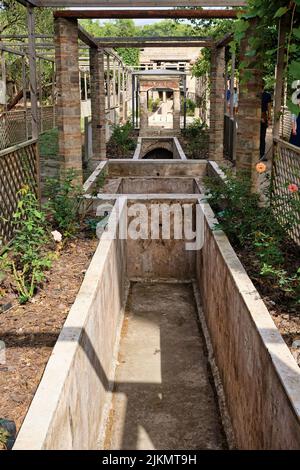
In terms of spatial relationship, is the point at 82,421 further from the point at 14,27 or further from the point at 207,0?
the point at 14,27

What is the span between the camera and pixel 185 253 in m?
8.74

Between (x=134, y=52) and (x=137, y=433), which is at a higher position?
(x=134, y=52)

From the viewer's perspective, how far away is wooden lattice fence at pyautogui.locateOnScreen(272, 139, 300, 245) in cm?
571

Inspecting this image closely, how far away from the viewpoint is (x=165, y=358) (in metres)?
6.27

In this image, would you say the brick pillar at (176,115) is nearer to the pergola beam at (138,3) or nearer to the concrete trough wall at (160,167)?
the concrete trough wall at (160,167)

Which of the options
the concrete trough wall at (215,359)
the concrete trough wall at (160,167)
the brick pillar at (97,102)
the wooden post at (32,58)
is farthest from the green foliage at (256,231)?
the brick pillar at (97,102)

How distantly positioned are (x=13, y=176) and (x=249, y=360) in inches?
156

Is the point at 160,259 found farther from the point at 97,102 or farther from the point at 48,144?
the point at 48,144

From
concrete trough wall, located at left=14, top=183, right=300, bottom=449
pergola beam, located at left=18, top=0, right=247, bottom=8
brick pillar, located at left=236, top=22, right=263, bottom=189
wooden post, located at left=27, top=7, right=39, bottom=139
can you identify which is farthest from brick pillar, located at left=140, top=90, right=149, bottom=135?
concrete trough wall, located at left=14, top=183, right=300, bottom=449

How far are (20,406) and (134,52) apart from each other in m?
41.7

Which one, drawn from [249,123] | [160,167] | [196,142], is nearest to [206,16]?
[249,123]

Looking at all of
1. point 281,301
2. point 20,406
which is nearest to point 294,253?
point 281,301

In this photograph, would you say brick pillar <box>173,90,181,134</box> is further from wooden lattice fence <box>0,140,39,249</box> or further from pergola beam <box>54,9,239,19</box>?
wooden lattice fence <box>0,140,39,249</box>

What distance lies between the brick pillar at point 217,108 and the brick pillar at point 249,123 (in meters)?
5.31
